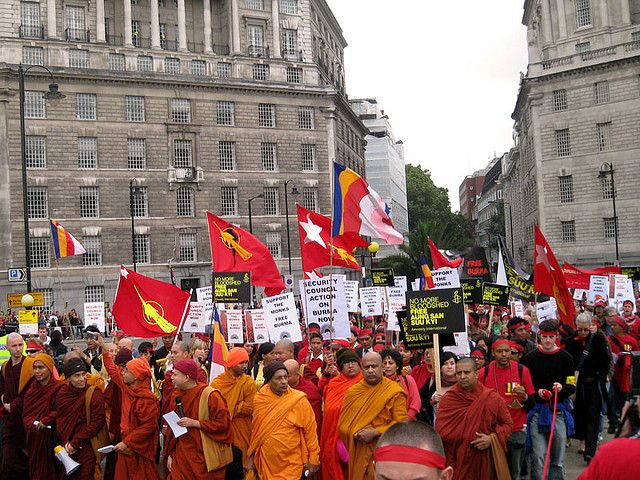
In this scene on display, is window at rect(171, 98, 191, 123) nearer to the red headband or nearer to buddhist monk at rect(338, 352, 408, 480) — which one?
buddhist monk at rect(338, 352, 408, 480)

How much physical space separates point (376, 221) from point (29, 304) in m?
10.8

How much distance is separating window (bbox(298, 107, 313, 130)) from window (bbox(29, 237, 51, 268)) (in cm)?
2031

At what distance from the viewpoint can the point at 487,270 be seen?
20703mm

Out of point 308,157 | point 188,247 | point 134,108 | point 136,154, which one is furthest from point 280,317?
point 308,157

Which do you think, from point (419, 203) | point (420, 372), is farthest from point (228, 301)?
point (419, 203)

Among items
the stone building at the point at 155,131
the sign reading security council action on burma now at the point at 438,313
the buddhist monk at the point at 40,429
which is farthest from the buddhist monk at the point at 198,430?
the stone building at the point at 155,131

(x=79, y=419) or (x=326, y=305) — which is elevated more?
(x=326, y=305)

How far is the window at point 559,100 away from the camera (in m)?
58.6

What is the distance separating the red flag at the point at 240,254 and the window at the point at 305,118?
1761 inches

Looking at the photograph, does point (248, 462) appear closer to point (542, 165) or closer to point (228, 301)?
A: point (228, 301)

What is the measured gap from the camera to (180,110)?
56.2 meters

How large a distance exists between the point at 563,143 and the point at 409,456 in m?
58.6

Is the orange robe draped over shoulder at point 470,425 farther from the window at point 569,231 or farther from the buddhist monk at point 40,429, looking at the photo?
the window at point 569,231

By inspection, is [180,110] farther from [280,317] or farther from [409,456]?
[409,456]
